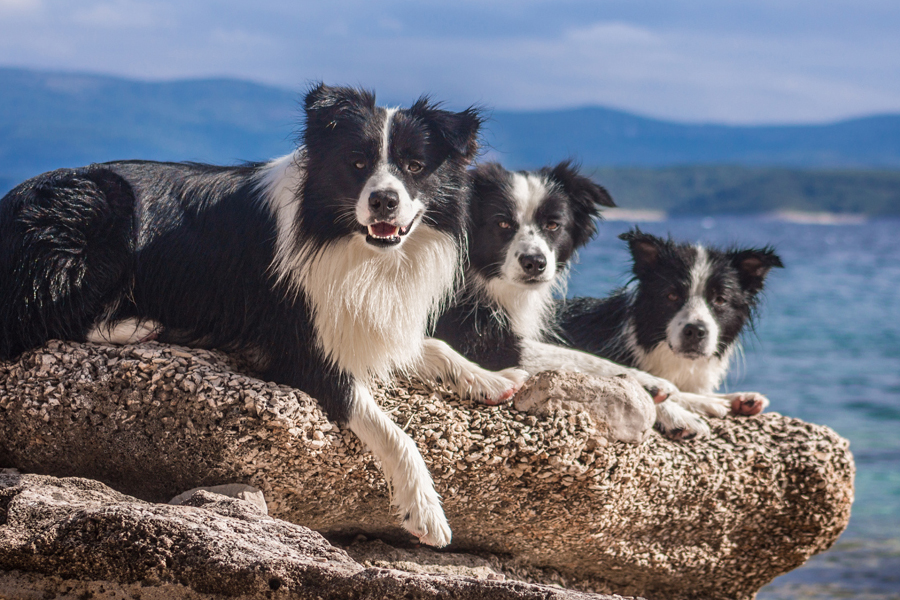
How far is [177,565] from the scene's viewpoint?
322 centimetres

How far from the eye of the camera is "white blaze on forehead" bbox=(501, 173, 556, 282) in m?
4.68

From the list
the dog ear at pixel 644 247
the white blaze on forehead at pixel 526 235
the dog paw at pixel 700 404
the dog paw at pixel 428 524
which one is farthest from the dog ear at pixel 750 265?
the dog paw at pixel 428 524

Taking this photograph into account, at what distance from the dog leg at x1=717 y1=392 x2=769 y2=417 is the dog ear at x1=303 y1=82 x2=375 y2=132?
2931mm

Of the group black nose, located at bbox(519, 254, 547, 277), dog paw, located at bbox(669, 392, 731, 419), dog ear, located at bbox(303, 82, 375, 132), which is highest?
dog ear, located at bbox(303, 82, 375, 132)

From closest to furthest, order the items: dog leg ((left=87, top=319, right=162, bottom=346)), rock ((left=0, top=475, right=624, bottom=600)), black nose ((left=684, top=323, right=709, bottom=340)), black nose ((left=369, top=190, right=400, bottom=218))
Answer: rock ((left=0, top=475, right=624, bottom=600))
black nose ((left=369, top=190, right=400, bottom=218))
dog leg ((left=87, top=319, right=162, bottom=346))
black nose ((left=684, top=323, right=709, bottom=340))

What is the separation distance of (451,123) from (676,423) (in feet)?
6.95

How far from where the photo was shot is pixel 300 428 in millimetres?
4117

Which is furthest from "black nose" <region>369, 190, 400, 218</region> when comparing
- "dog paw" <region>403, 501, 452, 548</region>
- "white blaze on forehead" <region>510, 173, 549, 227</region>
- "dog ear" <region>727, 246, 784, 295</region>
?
"dog ear" <region>727, 246, 784, 295</region>

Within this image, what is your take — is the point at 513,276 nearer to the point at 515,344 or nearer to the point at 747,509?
the point at 515,344

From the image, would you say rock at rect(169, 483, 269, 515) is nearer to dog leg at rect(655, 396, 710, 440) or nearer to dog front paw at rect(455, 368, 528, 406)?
dog front paw at rect(455, 368, 528, 406)

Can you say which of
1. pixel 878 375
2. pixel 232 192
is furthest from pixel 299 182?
pixel 878 375

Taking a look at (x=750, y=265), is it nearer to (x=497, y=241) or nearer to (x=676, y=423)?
(x=676, y=423)

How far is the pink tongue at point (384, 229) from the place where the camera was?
A: 3857mm

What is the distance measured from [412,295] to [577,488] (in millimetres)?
1377
